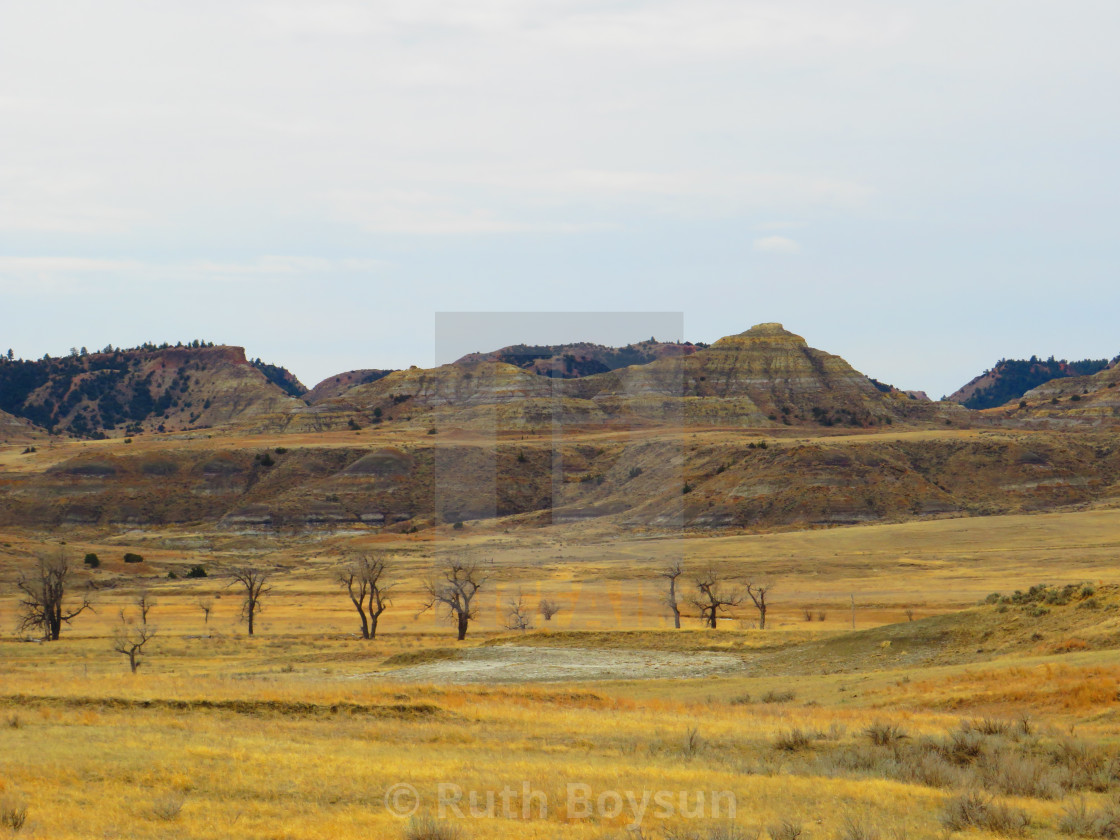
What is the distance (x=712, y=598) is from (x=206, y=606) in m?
31.9

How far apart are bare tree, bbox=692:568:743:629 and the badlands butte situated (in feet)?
129

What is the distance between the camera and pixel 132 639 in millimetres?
38906

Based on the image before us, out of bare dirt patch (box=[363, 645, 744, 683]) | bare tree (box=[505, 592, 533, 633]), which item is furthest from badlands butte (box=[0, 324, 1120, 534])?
bare dirt patch (box=[363, 645, 744, 683])

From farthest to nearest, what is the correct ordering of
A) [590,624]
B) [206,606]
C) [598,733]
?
[206,606]
[590,624]
[598,733]

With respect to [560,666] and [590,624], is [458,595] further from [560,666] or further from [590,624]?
[560,666]

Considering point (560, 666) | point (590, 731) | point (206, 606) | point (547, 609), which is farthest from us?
point (206, 606)

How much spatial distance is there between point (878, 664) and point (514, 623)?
26.4 m

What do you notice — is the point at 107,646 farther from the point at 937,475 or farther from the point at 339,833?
the point at 937,475

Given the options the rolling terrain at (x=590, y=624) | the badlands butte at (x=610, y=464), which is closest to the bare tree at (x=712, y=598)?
the rolling terrain at (x=590, y=624)

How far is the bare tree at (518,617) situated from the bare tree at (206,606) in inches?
671

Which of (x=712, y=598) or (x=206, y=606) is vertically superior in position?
(x=712, y=598)

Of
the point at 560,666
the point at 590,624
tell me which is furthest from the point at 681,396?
the point at 560,666

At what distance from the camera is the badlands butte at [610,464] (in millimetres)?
107000

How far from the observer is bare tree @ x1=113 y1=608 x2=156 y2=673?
1446 inches
